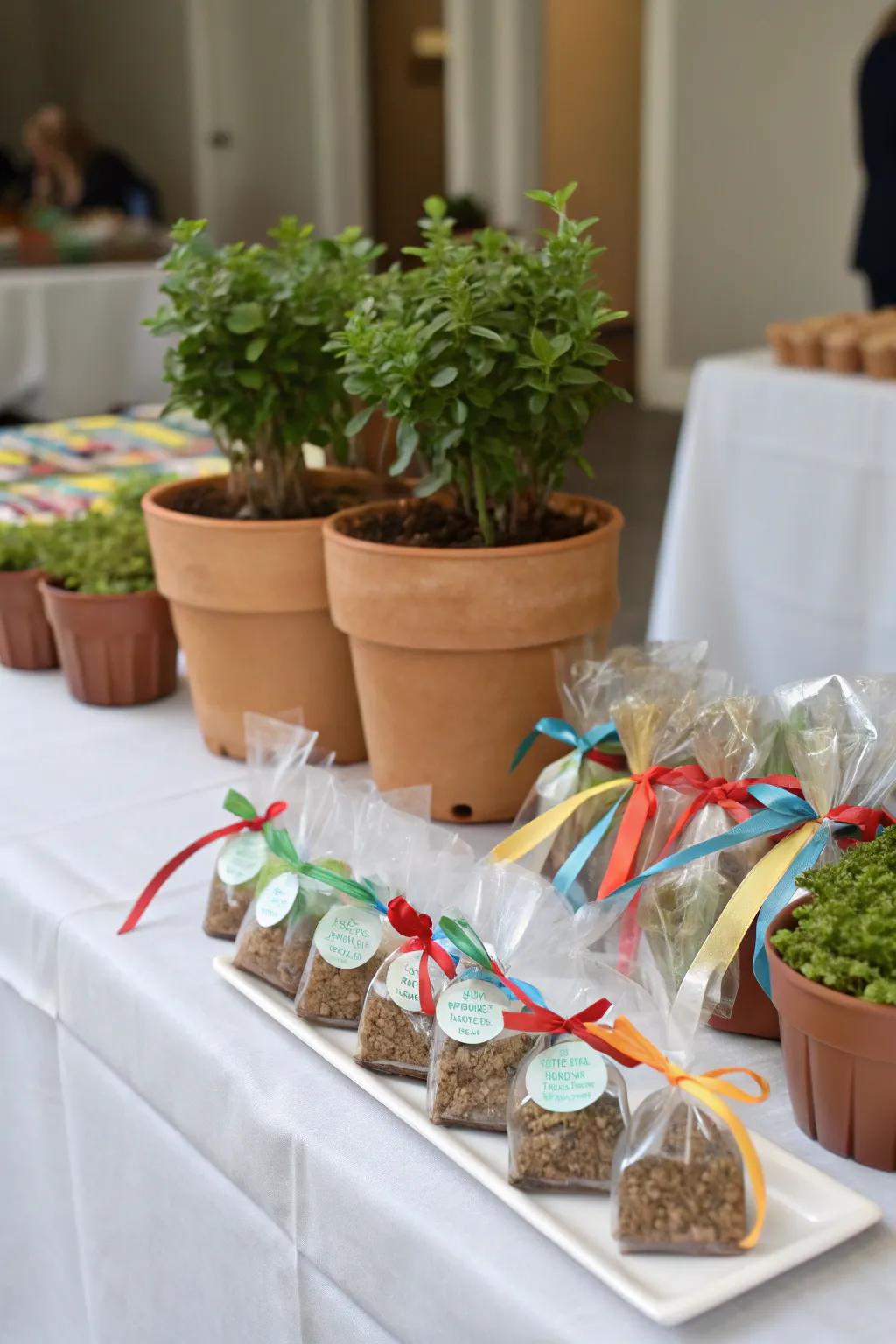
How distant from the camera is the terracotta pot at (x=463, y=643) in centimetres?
94

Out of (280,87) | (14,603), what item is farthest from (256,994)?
(280,87)

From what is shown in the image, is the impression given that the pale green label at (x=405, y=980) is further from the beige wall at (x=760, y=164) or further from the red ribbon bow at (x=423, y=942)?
the beige wall at (x=760, y=164)

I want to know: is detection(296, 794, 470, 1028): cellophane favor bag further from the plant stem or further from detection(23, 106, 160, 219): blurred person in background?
detection(23, 106, 160, 219): blurred person in background

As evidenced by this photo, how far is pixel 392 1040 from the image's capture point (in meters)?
0.71

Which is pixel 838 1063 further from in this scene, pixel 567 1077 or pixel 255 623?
pixel 255 623

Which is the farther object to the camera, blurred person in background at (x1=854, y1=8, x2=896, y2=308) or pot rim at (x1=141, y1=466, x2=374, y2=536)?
blurred person in background at (x1=854, y1=8, x2=896, y2=308)

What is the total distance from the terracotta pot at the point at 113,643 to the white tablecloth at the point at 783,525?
1.29 meters

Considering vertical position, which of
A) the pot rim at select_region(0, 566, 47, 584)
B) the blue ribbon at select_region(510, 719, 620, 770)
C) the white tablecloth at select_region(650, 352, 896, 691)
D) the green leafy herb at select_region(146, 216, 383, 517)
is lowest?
the white tablecloth at select_region(650, 352, 896, 691)

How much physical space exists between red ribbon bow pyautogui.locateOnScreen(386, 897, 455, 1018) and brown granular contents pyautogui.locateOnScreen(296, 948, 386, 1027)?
4 cm

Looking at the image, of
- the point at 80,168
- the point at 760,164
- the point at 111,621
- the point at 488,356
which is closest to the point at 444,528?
the point at 488,356

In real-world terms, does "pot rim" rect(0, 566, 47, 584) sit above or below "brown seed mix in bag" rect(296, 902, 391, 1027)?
above

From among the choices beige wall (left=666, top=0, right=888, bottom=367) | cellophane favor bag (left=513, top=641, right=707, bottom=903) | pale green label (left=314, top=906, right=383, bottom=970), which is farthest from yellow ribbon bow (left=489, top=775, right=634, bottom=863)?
beige wall (left=666, top=0, right=888, bottom=367)

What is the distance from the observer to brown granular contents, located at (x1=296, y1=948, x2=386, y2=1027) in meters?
0.75

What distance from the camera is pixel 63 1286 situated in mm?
969
